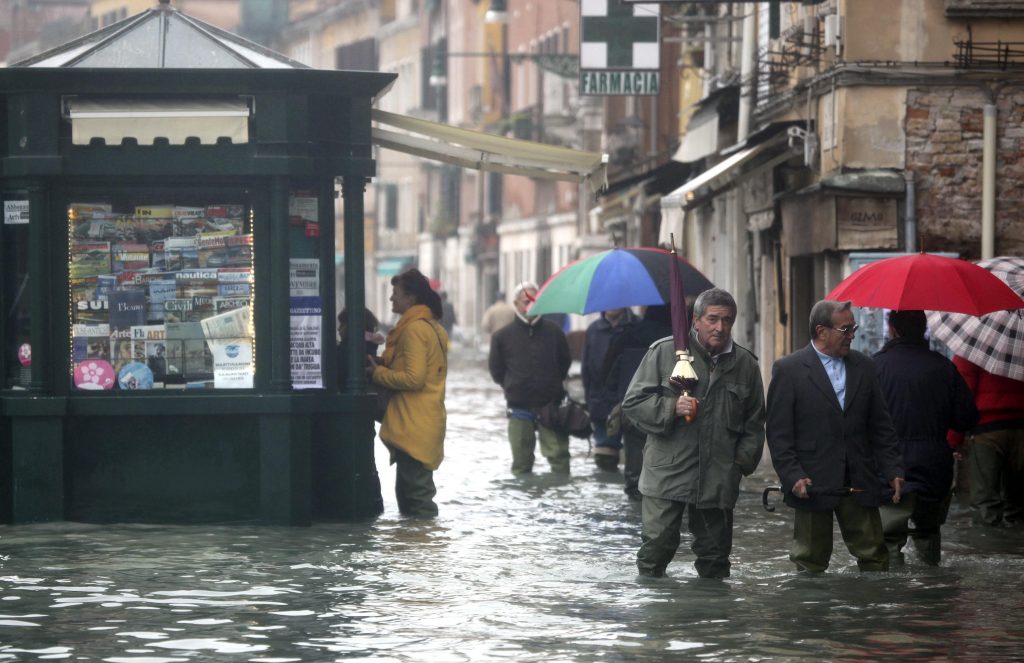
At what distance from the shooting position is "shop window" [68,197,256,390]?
1305 cm

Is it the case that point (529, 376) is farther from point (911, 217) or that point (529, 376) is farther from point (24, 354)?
point (24, 354)

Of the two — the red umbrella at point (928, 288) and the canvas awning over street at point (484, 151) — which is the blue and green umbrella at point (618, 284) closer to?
the canvas awning over street at point (484, 151)

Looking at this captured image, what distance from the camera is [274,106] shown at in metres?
12.9

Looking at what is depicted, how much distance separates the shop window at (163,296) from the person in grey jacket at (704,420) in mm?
3467

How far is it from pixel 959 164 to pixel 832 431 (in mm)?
7934

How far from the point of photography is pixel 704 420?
405 inches

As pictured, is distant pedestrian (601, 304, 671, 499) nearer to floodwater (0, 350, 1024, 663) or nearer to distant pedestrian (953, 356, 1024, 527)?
floodwater (0, 350, 1024, 663)

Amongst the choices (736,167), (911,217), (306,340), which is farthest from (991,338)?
(736,167)

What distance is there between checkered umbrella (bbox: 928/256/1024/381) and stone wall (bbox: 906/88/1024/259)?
14.5 ft

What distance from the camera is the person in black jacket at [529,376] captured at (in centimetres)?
1817

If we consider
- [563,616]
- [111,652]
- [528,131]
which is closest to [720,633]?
[563,616]

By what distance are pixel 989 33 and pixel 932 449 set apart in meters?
7.17

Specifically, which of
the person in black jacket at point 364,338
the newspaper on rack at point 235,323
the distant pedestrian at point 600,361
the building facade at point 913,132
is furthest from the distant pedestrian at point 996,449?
the newspaper on rack at point 235,323

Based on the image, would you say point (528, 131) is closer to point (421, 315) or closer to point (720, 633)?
point (421, 315)
